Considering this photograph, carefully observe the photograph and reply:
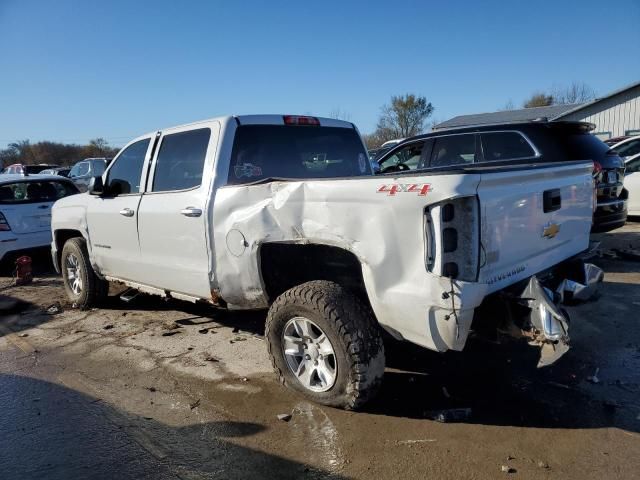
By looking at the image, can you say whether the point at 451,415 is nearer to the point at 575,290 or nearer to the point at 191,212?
the point at 575,290

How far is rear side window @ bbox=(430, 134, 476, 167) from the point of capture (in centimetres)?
710

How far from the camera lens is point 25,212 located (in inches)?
330

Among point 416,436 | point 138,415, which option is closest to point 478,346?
point 416,436

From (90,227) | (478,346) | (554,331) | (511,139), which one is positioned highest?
(511,139)

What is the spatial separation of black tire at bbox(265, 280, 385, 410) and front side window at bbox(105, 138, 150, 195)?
2630 millimetres

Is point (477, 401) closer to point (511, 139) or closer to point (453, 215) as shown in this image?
point (453, 215)

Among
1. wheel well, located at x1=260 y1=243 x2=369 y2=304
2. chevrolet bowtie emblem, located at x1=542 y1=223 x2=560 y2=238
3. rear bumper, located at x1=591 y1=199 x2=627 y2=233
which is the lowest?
rear bumper, located at x1=591 y1=199 x2=627 y2=233

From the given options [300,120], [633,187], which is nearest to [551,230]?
[300,120]

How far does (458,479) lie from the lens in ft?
8.71

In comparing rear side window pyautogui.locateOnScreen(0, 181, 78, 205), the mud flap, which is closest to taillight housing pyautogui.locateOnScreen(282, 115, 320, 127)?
the mud flap

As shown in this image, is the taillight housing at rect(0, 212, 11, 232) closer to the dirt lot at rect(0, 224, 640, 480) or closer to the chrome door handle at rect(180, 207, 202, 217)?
the dirt lot at rect(0, 224, 640, 480)

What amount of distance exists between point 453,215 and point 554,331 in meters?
0.86

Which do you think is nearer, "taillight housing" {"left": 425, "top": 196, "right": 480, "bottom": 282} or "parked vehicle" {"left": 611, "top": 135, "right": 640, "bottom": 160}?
"taillight housing" {"left": 425, "top": 196, "right": 480, "bottom": 282}

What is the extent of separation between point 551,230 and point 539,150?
318 cm
